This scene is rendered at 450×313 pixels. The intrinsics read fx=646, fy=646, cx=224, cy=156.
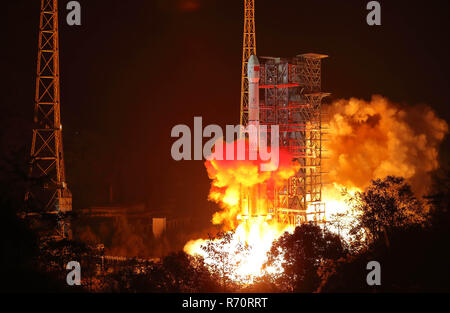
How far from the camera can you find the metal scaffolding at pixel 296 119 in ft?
148

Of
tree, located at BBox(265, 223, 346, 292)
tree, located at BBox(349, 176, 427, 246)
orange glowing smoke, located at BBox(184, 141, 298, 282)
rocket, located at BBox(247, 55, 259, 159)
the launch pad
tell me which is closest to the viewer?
tree, located at BBox(265, 223, 346, 292)

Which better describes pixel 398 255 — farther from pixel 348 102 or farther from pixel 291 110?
pixel 348 102

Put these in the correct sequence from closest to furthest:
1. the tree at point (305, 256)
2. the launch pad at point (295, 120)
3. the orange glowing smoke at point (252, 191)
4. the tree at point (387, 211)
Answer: the tree at point (305, 256), the tree at point (387, 211), the orange glowing smoke at point (252, 191), the launch pad at point (295, 120)

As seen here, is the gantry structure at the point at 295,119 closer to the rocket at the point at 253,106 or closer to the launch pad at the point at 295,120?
the launch pad at the point at 295,120

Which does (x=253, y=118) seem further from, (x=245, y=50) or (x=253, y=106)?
(x=245, y=50)

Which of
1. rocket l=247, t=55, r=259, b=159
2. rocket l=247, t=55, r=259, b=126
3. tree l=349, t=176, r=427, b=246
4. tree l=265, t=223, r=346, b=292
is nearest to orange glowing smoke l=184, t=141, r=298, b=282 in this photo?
rocket l=247, t=55, r=259, b=159

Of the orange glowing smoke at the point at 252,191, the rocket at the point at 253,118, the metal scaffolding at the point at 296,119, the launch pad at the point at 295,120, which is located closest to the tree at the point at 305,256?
the orange glowing smoke at the point at 252,191

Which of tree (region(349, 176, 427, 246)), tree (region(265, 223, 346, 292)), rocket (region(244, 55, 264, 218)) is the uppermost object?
rocket (region(244, 55, 264, 218))

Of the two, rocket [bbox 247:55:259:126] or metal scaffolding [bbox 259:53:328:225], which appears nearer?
rocket [bbox 247:55:259:126]

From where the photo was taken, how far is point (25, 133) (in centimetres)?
4738

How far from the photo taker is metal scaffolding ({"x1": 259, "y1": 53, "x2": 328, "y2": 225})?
1778 inches

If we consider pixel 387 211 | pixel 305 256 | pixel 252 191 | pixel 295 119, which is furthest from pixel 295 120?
pixel 305 256

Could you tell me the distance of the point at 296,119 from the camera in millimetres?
46375

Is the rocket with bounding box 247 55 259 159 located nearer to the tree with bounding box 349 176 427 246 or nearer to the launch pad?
the launch pad
